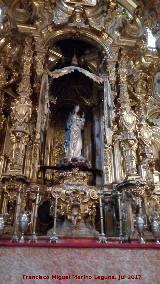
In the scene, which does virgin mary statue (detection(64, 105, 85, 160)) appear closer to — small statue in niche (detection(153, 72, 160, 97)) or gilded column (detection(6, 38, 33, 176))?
gilded column (detection(6, 38, 33, 176))

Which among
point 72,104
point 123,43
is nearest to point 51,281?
point 72,104

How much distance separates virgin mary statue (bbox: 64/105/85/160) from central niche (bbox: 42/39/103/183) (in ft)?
2.33

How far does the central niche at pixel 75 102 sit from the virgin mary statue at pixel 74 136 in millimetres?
710

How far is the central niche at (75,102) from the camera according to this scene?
1084 centimetres

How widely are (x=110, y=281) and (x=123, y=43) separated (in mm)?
9832

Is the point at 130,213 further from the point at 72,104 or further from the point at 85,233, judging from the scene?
the point at 72,104

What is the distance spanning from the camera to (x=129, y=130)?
893 centimetres

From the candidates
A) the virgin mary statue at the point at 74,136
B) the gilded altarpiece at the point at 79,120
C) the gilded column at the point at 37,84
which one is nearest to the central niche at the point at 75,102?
the gilded altarpiece at the point at 79,120

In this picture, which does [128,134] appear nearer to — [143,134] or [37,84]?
[143,134]

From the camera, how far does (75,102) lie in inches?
477

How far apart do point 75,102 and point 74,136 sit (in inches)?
102

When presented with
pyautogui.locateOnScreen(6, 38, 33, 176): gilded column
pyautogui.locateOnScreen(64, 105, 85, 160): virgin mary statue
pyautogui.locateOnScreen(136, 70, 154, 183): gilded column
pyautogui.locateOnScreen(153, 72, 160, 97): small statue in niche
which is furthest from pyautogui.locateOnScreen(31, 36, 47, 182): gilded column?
pyautogui.locateOnScreen(153, 72, 160, 97): small statue in niche

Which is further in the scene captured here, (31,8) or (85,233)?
(31,8)

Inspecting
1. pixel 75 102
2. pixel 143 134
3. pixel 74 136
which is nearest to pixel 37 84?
pixel 74 136
